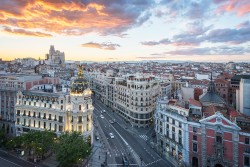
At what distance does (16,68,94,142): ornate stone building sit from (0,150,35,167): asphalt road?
43.2 feet

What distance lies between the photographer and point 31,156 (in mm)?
84500

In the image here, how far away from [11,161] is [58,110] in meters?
23.3

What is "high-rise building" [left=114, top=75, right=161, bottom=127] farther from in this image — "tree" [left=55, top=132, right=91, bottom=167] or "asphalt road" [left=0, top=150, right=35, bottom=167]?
"asphalt road" [left=0, top=150, right=35, bottom=167]

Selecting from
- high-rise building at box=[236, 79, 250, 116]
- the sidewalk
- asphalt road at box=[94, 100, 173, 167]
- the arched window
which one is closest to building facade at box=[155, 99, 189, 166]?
the arched window

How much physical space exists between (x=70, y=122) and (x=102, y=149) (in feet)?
54.7

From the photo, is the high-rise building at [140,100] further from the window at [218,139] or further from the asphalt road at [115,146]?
the window at [218,139]

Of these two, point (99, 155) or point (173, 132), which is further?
point (99, 155)

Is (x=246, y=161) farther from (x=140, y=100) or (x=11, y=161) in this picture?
(x=11, y=161)

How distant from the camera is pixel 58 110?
88750mm

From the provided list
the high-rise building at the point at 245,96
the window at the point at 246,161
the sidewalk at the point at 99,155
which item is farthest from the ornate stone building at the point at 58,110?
the high-rise building at the point at 245,96

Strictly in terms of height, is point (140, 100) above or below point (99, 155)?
above

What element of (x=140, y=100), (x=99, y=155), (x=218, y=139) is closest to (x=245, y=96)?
(x=218, y=139)

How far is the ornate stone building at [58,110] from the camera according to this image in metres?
86.7

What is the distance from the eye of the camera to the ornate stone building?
86688 mm
